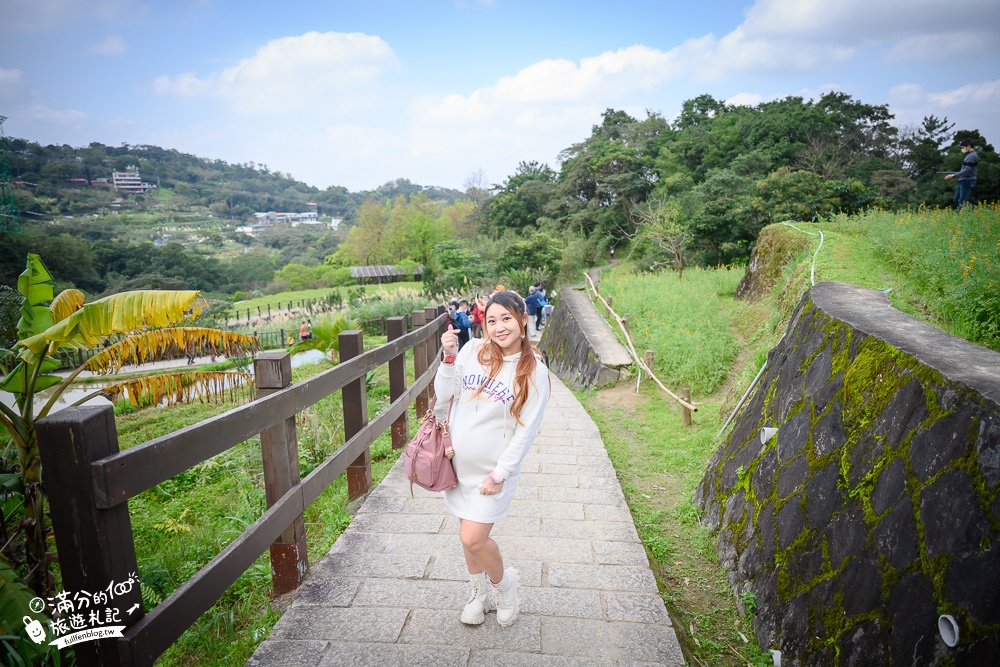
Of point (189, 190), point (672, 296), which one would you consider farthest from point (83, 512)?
point (189, 190)

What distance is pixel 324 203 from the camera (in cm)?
15838

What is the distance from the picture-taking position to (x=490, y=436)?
2441 mm

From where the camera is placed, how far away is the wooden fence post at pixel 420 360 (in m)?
6.14

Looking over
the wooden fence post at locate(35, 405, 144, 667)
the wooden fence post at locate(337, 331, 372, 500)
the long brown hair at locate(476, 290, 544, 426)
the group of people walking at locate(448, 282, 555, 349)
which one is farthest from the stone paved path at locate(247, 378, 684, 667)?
the group of people walking at locate(448, 282, 555, 349)

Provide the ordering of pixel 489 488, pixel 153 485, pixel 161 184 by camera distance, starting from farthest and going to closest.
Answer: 1. pixel 161 184
2. pixel 489 488
3. pixel 153 485

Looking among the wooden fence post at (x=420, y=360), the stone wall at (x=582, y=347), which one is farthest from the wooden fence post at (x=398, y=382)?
the stone wall at (x=582, y=347)

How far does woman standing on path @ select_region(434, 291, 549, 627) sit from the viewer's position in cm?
241

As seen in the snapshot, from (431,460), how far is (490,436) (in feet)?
0.92

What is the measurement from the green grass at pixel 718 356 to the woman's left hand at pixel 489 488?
1135 millimetres

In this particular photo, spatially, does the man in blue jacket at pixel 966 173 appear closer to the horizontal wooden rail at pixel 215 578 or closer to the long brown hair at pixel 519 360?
the long brown hair at pixel 519 360

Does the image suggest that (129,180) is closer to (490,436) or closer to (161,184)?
(161,184)

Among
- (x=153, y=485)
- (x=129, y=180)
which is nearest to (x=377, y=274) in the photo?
(x=129, y=180)

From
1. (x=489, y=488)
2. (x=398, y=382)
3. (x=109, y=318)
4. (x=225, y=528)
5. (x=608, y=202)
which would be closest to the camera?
(x=489, y=488)

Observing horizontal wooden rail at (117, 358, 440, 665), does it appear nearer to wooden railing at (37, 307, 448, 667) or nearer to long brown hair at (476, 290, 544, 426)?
wooden railing at (37, 307, 448, 667)
